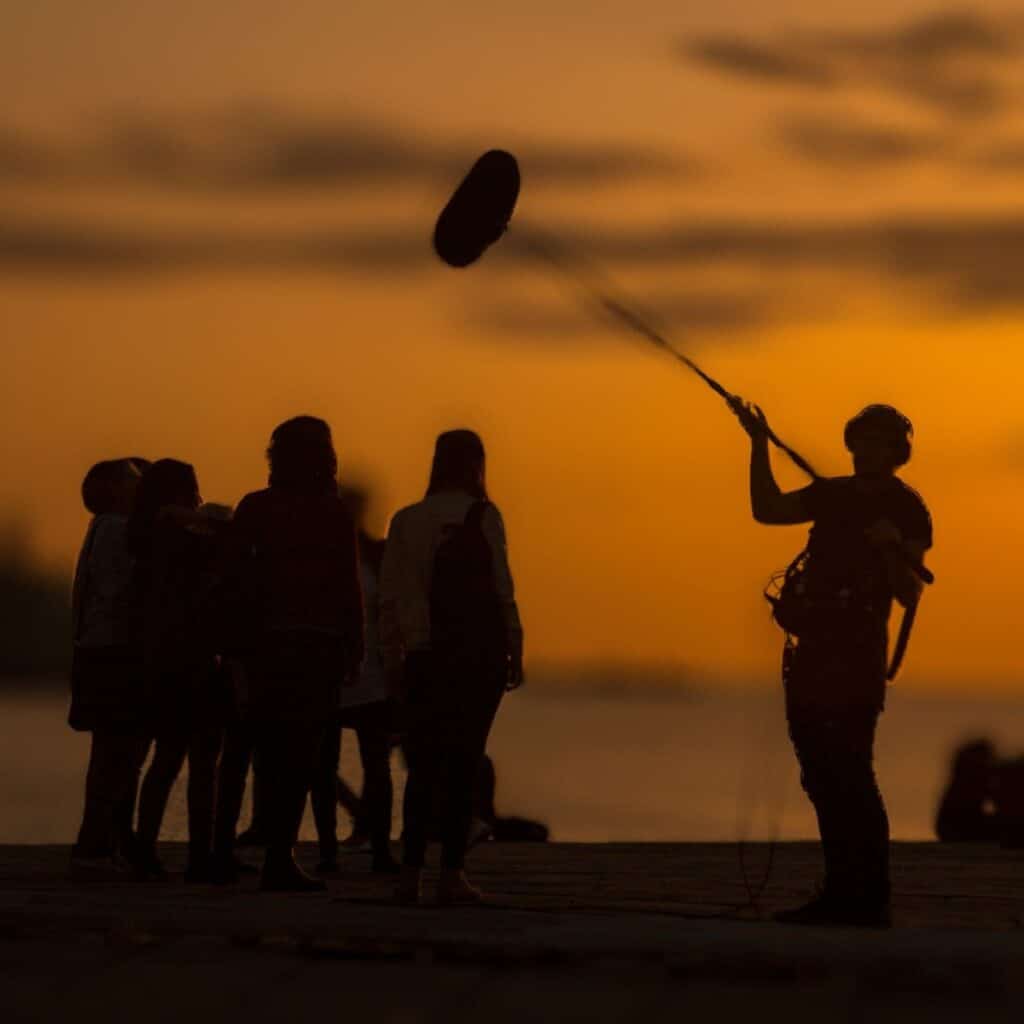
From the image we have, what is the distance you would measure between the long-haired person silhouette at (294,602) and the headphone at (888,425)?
2132mm

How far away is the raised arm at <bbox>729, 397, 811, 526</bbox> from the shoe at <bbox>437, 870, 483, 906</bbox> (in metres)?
1.87

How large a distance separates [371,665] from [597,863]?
1.57 meters

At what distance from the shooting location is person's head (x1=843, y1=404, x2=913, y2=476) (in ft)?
35.8

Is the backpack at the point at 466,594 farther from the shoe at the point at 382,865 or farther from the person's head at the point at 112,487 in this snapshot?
the shoe at the point at 382,865

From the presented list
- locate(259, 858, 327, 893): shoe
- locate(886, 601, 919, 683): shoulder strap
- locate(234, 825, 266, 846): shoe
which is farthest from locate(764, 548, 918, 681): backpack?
locate(234, 825, 266, 846): shoe

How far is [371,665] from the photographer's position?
13781 millimetres

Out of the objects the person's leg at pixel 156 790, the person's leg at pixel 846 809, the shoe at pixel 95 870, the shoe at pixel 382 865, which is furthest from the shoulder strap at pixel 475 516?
the shoe at pixel 382 865

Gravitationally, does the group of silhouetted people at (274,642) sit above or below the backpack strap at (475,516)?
below

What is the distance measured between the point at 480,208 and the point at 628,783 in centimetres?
7538

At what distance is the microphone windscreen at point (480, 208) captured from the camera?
38.4 feet

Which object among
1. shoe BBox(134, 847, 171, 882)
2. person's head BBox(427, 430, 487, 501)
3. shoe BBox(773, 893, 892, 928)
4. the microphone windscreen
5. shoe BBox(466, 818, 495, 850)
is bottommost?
shoe BBox(773, 893, 892, 928)

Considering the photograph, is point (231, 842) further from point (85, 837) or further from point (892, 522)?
point (892, 522)

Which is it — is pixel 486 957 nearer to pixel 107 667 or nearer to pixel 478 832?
pixel 107 667

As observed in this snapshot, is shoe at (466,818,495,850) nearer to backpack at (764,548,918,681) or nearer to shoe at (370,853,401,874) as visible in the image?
shoe at (370,853,401,874)
